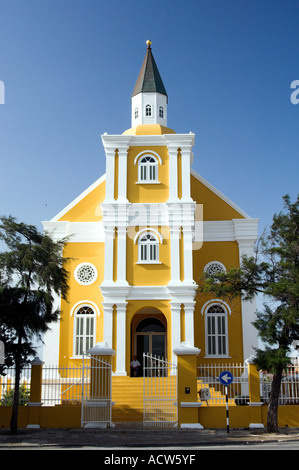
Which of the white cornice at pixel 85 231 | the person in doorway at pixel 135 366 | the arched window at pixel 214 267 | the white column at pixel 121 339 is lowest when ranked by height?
the person in doorway at pixel 135 366

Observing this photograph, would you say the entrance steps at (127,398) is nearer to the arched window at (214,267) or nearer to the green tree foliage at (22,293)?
the green tree foliage at (22,293)

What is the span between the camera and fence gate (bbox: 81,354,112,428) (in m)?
18.8

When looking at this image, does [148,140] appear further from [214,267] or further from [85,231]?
[214,267]

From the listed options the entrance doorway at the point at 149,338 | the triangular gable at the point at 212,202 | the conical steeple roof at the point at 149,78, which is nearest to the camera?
the entrance doorway at the point at 149,338

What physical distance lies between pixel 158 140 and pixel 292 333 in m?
12.7

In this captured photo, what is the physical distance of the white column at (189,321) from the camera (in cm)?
2495

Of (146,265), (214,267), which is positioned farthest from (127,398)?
(214,267)

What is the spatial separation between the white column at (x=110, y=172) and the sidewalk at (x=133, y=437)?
11.4m

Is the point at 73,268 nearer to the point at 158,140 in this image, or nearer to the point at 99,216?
the point at 99,216

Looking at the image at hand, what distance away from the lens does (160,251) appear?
2642 cm

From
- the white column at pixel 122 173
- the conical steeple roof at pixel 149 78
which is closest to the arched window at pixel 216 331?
the white column at pixel 122 173

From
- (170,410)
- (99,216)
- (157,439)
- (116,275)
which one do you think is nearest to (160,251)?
(116,275)

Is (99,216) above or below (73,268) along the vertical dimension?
above

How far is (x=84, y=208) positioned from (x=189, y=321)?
825 centimetres
